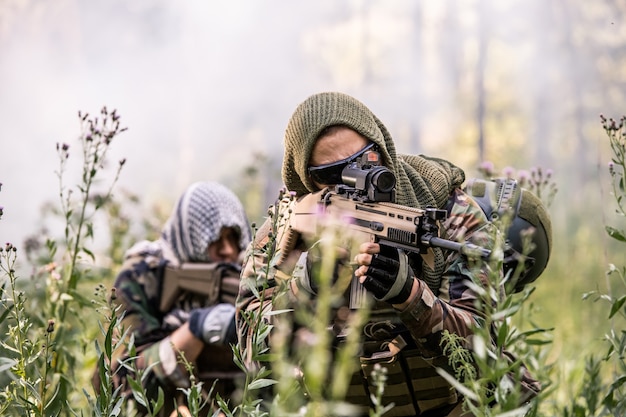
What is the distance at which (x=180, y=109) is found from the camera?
756 inches

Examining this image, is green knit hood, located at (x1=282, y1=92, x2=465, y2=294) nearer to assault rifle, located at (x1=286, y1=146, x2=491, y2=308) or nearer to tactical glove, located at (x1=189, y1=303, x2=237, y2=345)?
assault rifle, located at (x1=286, y1=146, x2=491, y2=308)

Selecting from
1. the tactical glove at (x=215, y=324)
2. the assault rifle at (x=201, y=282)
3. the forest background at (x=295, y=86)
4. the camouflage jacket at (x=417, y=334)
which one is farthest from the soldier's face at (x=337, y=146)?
the forest background at (x=295, y=86)

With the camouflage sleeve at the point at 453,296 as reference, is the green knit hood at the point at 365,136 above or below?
above

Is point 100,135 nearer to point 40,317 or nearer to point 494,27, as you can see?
point 40,317

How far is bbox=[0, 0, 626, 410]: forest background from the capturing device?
10.7m

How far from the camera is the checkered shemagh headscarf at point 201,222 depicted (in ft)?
12.2

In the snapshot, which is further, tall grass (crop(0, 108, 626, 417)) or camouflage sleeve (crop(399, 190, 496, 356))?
camouflage sleeve (crop(399, 190, 496, 356))

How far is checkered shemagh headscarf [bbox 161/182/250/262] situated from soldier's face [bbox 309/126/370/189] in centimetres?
156

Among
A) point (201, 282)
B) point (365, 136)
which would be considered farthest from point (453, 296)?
point (201, 282)

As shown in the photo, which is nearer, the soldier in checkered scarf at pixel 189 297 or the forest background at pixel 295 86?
the soldier in checkered scarf at pixel 189 297

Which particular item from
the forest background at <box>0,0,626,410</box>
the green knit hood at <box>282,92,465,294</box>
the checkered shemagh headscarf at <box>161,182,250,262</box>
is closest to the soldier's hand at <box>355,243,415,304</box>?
the green knit hood at <box>282,92,465,294</box>

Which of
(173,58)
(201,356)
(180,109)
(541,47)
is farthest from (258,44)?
(201,356)

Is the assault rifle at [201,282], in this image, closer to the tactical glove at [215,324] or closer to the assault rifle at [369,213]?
the tactical glove at [215,324]

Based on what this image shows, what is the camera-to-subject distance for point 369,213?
2.03 m
